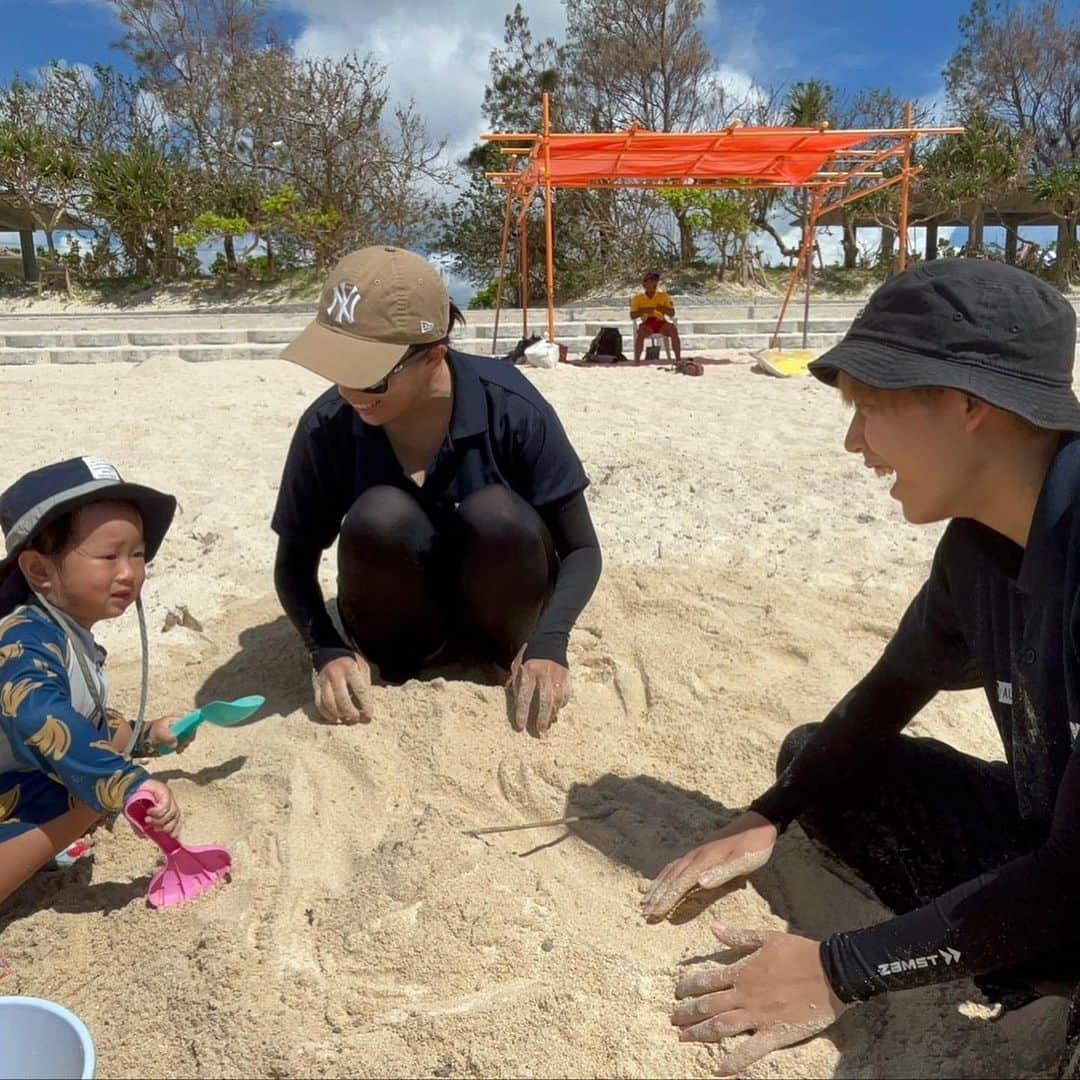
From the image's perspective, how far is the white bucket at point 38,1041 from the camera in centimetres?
111

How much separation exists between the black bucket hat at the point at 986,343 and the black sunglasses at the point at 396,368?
1064 mm

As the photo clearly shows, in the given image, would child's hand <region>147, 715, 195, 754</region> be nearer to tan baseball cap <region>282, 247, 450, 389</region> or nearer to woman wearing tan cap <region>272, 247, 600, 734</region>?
woman wearing tan cap <region>272, 247, 600, 734</region>

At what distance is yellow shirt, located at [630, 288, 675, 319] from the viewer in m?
9.25

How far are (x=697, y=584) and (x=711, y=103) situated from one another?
20.5 meters

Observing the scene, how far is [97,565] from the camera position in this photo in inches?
70.2

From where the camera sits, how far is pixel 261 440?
481 cm

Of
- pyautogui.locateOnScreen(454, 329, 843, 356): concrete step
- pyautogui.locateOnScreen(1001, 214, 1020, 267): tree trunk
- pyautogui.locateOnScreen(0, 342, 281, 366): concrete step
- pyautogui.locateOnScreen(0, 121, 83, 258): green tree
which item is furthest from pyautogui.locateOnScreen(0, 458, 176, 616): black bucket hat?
pyautogui.locateOnScreen(1001, 214, 1020, 267): tree trunk

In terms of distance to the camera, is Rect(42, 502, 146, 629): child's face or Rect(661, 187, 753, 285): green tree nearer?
Rect(42, 502, 146, 629): child's face

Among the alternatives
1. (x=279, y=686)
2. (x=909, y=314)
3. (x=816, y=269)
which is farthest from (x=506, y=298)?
(x=909, y=314)

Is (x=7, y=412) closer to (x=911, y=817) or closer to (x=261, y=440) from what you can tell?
(x=261, y=440)

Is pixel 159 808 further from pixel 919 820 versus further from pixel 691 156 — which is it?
pixel 691 156

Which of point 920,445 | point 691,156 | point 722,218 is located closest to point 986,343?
point 920,445

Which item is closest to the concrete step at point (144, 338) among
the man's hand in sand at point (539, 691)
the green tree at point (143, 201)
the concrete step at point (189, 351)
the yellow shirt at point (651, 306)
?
the concrete step at point (189, 351)

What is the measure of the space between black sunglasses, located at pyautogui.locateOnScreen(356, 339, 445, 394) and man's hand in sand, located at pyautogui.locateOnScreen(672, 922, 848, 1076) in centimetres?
120
